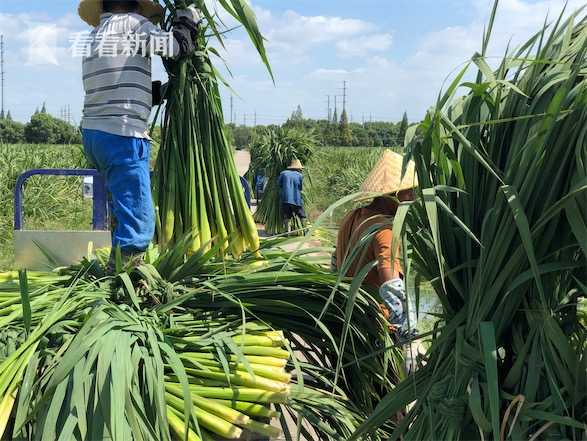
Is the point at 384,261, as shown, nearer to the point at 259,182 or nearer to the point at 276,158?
the point at 276,158

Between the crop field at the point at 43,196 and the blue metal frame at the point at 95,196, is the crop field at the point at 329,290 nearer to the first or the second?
the blue metal frame at the point at 95,196

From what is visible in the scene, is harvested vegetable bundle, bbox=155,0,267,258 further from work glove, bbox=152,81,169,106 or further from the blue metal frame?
the blue metal frame

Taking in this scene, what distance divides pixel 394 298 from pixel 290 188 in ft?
29.2

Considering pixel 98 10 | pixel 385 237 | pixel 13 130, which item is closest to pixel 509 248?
pixel 385 237

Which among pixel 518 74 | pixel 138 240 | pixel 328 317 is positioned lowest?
pixel 328 317

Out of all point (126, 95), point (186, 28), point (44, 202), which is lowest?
point (44, 202)

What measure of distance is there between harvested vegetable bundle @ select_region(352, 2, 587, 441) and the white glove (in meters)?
0.78

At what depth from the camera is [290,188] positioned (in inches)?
438

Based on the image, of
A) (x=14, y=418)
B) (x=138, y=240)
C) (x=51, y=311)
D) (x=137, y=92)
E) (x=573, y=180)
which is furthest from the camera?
(x=137, y=92)

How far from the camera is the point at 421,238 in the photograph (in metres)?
1.48

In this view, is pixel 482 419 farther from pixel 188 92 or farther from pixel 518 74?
pixel 188 92

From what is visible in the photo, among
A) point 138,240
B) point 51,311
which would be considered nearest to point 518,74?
point 51,311

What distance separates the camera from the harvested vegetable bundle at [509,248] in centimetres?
123

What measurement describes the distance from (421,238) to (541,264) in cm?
28
